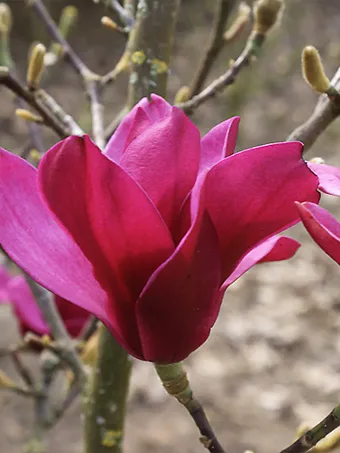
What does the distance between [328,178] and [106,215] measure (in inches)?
4.7

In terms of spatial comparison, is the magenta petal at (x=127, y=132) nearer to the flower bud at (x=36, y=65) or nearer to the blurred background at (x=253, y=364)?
the flower bud at (x=36, y=65)

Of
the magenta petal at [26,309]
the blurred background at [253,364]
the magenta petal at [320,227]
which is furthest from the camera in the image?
the blurred background at [253,364]

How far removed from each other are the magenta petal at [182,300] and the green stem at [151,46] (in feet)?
1.09

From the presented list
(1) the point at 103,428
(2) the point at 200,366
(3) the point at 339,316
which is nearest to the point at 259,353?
(2) the point at 200,366

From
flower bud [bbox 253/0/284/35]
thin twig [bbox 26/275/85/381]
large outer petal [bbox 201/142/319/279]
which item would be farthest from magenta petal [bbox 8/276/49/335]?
large outer petal [bbox 201/142/319/279]

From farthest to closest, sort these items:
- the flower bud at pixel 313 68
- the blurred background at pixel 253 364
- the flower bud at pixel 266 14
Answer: the blurred background at pixel 253 364 → the flower bud at pixel 266 14 → the flower bud at pixel 313 68

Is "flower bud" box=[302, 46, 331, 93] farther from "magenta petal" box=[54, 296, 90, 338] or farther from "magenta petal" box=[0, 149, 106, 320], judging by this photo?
"magenta petal" box=[54, 296, 90, 338]

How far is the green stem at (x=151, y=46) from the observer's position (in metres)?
0.61

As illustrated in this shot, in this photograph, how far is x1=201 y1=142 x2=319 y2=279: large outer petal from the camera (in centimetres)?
32

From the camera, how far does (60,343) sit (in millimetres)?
685

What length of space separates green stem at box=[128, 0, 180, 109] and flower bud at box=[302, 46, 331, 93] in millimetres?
206

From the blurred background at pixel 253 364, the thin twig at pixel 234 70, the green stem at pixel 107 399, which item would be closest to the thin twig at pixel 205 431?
the green stem at pixel 107 399

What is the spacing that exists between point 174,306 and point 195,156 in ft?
0.28

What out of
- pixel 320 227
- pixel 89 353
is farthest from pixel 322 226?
pixel 89 353
